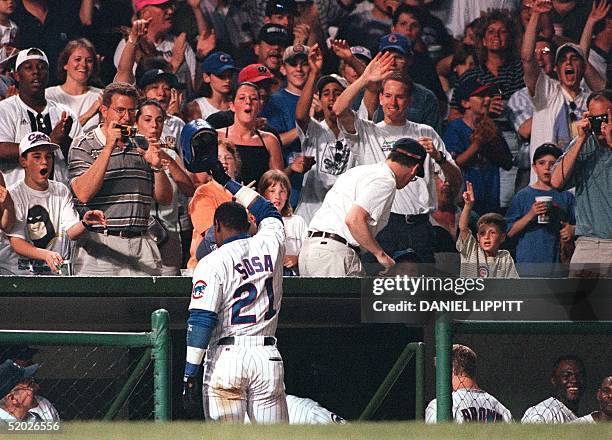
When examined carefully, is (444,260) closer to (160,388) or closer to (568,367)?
(568,367)

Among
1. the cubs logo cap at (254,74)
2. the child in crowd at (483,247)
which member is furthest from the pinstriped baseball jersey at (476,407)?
the cubs logo cap at (254,74)

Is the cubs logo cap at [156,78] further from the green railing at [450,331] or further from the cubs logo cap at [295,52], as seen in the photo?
the green railing at [450,331]

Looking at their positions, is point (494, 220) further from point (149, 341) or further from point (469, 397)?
point (149, 341)

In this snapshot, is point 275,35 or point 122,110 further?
point 275,35

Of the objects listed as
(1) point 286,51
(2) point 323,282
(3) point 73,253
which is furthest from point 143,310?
(1) point 286,51

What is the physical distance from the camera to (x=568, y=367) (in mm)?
7449

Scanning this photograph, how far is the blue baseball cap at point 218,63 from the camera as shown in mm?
7816

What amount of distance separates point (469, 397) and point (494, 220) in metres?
1.37

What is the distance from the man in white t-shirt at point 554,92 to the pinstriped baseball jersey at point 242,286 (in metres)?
2.70

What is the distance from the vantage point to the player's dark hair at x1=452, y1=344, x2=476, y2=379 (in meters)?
7.32

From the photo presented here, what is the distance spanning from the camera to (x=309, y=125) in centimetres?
798

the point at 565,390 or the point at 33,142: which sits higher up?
the point at 33,142

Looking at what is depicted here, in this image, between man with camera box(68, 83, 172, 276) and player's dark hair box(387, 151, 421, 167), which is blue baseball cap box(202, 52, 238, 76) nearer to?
man with camera box(68, 83, 172, 276)

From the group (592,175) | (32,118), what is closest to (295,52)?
(32,118)
